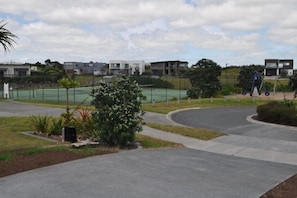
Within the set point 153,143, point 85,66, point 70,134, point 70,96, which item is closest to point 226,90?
point 70,96

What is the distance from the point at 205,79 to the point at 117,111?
34100 millimetres

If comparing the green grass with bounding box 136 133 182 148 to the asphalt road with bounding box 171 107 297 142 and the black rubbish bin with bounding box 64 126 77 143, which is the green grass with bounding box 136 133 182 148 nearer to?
the black rubbish bin with bounding box 64 126 77 143

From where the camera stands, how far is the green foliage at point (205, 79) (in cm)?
4425

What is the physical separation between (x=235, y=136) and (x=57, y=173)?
330 inches

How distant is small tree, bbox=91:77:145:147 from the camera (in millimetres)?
11398

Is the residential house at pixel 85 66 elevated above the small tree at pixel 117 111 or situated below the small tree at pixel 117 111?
above

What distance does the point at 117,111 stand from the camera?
11383mm

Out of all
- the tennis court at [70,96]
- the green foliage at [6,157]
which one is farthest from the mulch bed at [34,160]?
the tennis court at [70,96]

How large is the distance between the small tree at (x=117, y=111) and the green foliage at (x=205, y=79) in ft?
106

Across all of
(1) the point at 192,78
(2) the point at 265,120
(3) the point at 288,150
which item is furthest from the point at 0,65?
(3) the point at 288,150

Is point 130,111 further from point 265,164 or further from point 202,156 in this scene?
point 265,164

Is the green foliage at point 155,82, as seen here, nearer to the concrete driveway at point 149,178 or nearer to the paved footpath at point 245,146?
the paved footpath at point 245,146

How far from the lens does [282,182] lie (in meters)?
7.85

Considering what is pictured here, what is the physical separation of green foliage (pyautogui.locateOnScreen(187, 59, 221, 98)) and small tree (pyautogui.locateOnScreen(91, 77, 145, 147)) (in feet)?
106
